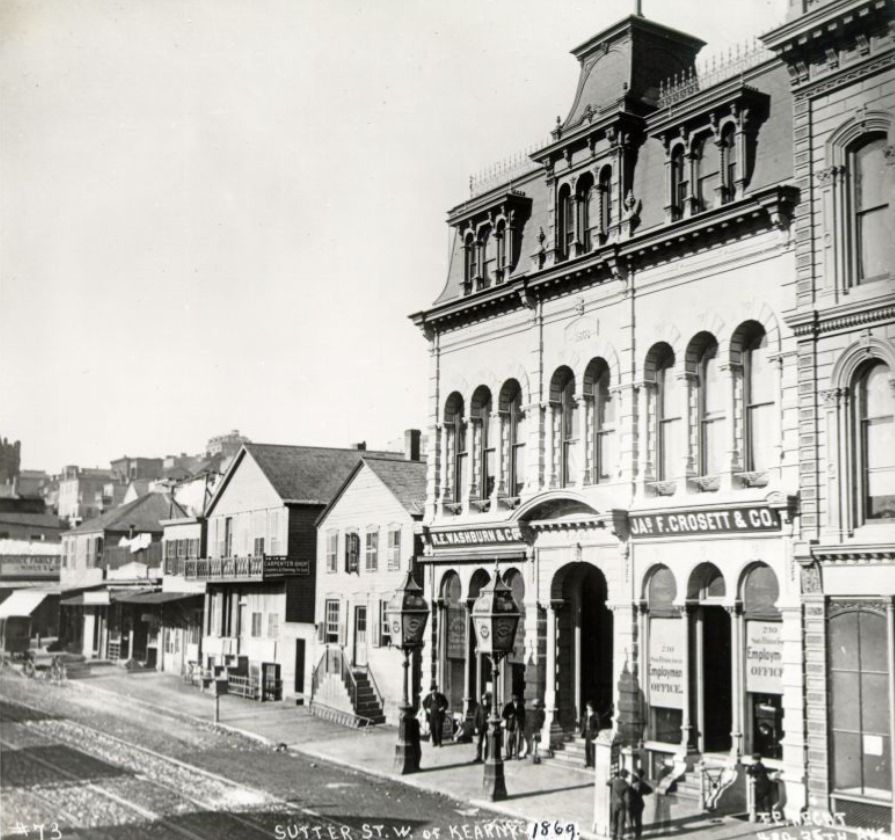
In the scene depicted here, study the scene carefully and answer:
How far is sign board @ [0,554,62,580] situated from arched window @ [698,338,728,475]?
4341 cm

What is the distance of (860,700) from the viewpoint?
58.7 feet

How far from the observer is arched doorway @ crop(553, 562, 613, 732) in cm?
2630

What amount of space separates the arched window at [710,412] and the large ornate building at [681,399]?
0.16ft

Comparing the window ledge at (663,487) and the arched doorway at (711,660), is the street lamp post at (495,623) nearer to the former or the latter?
the arched doorway at (711,660)

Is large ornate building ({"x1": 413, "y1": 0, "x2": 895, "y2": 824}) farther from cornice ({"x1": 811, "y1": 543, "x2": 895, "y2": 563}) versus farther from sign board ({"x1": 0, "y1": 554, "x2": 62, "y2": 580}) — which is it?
sign board ({"x1": 0, "y1": 554, "x2": 62, "y2": 580})

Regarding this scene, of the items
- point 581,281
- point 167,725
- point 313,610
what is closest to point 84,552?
point 313,610

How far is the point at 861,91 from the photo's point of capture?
18484 mm

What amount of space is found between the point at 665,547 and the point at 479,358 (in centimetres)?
884

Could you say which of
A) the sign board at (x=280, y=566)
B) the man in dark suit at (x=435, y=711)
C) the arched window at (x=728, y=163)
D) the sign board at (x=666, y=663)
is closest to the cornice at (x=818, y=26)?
the arched window at (x=728, y=163)

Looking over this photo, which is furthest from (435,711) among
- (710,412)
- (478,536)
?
(710,412)

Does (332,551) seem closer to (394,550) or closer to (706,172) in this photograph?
(394,550)

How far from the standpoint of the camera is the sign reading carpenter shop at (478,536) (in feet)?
90.8

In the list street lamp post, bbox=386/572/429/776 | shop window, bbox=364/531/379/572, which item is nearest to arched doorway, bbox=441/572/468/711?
street lamp post, bbox=386/572/429/776

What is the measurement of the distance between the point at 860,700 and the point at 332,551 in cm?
2333
